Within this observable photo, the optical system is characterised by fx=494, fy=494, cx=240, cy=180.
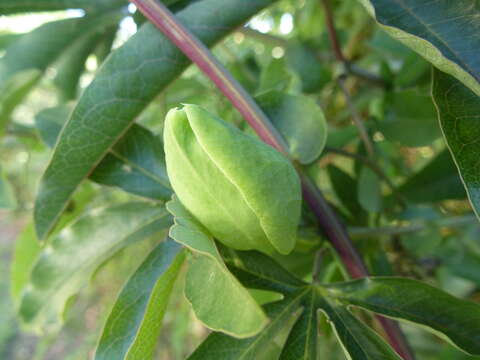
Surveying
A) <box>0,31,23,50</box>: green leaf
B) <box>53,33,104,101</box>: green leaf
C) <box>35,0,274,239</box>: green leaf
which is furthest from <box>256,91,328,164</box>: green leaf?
<box>0,31,23,50</box>: green leaf

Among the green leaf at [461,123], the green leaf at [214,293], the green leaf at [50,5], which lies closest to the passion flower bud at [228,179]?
the green leaf at [214,293]

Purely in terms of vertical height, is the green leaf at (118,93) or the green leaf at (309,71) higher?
the green leaf at (118,93)

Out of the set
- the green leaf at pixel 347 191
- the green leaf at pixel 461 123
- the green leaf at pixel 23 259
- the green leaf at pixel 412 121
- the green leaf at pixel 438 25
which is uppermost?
the green leaf at pixel 438 25

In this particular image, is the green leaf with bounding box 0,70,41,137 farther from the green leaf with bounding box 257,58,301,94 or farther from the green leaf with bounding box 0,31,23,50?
the green leaf with bounding box 257,58,301,94

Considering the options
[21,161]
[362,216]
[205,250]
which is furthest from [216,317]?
[21,161]

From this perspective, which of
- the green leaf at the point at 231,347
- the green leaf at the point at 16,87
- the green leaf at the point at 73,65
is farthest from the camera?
the green leaf at the point at 73,65

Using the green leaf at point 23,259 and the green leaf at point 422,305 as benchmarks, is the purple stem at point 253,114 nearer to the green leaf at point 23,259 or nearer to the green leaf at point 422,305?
the green leaf at point 422,305

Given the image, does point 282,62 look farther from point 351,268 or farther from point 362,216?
point 351,268
